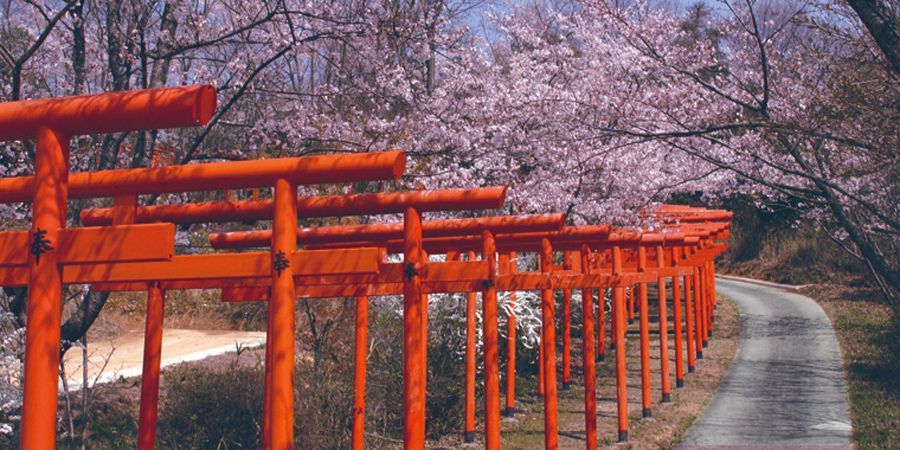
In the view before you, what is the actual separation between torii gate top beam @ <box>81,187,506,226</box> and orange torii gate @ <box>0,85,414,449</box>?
32.1 inches

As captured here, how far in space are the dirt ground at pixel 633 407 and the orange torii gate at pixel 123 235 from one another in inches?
308

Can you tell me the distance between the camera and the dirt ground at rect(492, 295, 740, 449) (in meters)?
11.3

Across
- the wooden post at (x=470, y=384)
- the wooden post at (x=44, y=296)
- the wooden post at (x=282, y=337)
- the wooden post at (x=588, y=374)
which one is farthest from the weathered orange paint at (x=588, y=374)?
the wooden post at (x=44, y=296)

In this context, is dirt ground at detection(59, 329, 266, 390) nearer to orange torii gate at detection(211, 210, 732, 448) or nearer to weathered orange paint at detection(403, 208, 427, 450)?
orange torii gate at detection(211, 210, 732, 448)

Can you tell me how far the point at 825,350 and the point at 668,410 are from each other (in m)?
6.47

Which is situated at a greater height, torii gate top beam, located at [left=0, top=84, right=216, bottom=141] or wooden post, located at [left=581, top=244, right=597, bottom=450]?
torii gate top beam, located at [left=0, top=84, right=216, bottom=141]

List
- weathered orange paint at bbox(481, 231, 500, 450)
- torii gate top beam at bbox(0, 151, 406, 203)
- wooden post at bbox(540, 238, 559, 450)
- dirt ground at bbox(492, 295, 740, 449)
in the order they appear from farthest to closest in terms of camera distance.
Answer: dirt ground at bbox(492, 295, 740, 449)
wooden post at bbox(540, 238, 559, 450)
weathered orange paint at bbox(481, 231, 500, 450)
torii gate top beam at bbox(0, 151, 406, 203)

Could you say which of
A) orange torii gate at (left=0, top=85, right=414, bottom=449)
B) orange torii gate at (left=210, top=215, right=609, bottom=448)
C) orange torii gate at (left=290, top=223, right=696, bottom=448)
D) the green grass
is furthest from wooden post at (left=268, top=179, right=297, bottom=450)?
the green grass

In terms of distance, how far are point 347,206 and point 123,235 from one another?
1342 mm

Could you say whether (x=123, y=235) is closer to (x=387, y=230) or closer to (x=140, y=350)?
(x=387, y=230)

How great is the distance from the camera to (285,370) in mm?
3482

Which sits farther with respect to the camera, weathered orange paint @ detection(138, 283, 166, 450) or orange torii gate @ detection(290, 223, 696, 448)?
orange torii gate @ detection(290, 223, 696, 448)

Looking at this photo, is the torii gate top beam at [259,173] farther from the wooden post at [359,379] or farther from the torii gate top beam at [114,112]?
the wooden post at [359,379]

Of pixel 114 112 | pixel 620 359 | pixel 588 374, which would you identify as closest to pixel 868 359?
pixel 620 359
